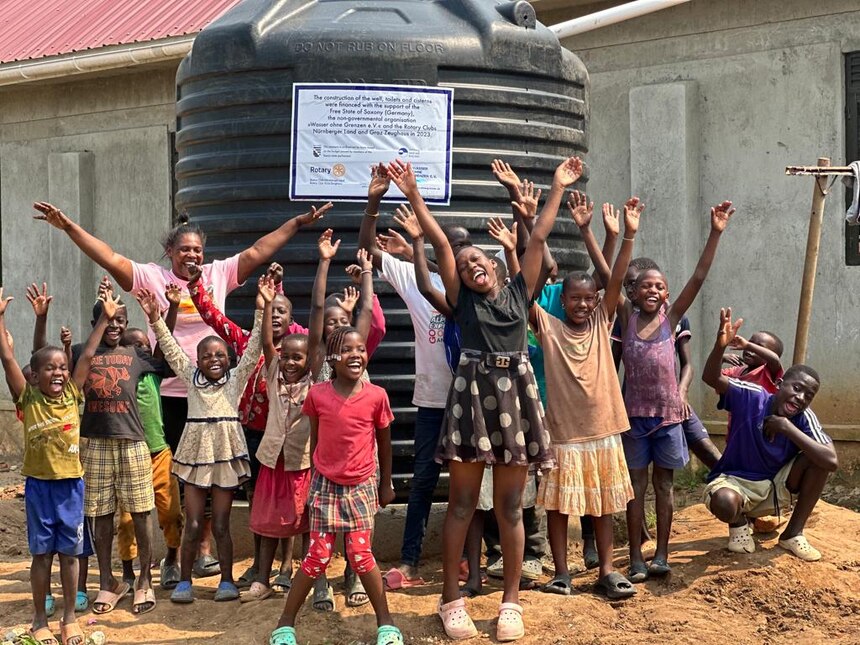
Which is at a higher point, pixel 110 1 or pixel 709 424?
pixel 110 1

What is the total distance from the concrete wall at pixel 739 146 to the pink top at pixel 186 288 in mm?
4010

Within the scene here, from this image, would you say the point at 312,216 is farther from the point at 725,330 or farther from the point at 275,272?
the point at 725,330

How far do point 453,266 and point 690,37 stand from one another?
4.58 metres

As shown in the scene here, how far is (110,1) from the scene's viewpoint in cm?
1226

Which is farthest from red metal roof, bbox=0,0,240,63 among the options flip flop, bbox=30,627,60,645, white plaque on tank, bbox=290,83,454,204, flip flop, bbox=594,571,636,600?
flip flop, bbox=594,571,636,600

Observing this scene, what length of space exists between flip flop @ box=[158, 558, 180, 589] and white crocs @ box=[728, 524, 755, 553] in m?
2.50

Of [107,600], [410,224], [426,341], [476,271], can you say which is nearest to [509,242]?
[476,271]

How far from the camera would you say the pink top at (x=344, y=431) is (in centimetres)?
501

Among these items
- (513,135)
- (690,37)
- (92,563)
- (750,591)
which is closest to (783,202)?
(690,37)

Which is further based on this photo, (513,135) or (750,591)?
(513,135)

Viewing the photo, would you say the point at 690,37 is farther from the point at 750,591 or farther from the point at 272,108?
the point at 750,591

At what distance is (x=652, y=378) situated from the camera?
5.68 m

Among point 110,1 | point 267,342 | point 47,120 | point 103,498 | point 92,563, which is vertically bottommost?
point 92,563

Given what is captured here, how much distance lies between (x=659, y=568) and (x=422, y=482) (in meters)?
1.08
